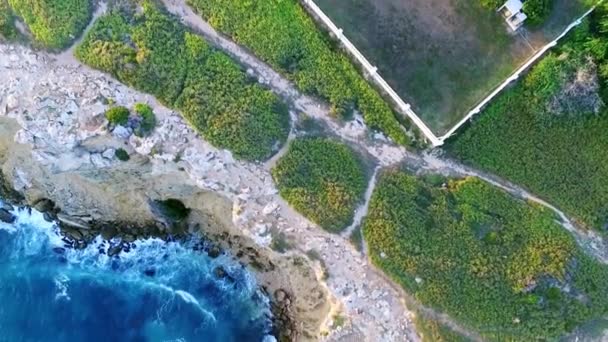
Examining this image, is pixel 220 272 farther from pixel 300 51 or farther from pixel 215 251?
pixel 300 51

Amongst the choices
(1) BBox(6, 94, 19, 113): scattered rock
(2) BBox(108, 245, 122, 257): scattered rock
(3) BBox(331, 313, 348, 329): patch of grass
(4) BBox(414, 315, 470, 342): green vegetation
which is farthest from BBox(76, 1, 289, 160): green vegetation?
(4) BBox(414, 315, 470, 342): green vegetation

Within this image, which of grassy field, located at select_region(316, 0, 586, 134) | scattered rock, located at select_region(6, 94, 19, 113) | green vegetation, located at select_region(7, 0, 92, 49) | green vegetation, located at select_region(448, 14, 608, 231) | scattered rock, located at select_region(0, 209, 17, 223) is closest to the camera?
grassy field, located at select_region(316, 0, 586, 134)

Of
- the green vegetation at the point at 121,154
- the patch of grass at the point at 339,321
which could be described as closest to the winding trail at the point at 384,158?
the patch of grass at the point at 339,321

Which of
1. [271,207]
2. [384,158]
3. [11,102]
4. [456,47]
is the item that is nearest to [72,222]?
[11,102]

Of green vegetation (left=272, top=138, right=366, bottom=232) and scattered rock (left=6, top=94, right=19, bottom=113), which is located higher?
scattered rock (left=6, top=94, right=19, bottom=113)

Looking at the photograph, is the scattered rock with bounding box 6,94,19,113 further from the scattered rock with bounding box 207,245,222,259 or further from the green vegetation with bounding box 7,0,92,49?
the scattered rock with bounding box 207,245,222,259

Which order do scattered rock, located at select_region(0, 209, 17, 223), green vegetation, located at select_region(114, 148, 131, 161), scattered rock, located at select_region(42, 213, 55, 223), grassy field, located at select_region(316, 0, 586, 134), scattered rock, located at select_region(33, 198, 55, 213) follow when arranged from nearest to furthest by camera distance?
grassy field, located at select_region(316, 0, 586, 134), green vegetation, located at select_region(114, 148, 131, 161), scattered rock, located at select_region(33, 198, 55, 213), scattered rock, located at select_region(42, 213, 55, 223), scattered rock, located at select_region(0, 209, 17, 223)
